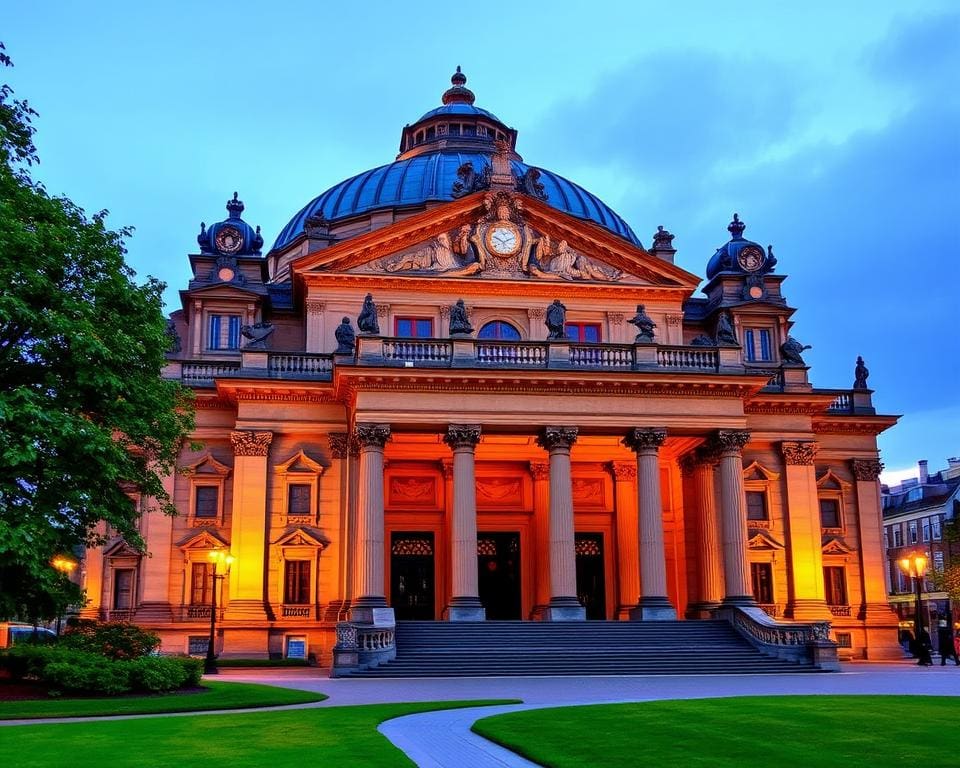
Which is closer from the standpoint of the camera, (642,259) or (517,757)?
(517,757)

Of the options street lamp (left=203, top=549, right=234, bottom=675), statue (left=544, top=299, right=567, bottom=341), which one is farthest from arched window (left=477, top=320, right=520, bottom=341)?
street lamp (left=203, top=549, right=234, bottom=675)

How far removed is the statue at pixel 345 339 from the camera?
40438 mm

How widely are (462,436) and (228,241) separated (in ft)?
65.2

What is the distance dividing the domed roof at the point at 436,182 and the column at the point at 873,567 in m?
19.7

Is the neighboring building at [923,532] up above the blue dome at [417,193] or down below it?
below

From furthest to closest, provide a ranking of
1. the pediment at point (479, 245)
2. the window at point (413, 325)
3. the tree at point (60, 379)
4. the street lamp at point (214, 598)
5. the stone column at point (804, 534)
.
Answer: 1. the window at point (413, 325)
2. the pediment at point (479, 245)
3. the stone column at point (804, 534)
4. the street lamp at point (214, 598)
5. the tree at point (60, 379)

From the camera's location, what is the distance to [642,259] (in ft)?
149

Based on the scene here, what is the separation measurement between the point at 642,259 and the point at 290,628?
22070 millimetres

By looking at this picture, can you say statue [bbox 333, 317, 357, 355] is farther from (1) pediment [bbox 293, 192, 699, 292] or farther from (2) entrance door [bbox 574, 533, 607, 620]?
(2) entrance door [bbox 574, 533, 607, 620]

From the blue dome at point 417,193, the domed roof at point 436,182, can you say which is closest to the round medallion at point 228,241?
the domed roof at point 436,182

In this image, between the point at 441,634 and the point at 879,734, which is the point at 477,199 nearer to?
the point at 441,634

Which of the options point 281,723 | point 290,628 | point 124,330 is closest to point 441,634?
point 290,628

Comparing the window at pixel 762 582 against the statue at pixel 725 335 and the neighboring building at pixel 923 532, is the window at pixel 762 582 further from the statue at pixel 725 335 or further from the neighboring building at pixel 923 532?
the neighboring building at pixel 923 532

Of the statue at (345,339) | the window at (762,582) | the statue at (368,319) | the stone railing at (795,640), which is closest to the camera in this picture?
the stone railing at (795,640)
